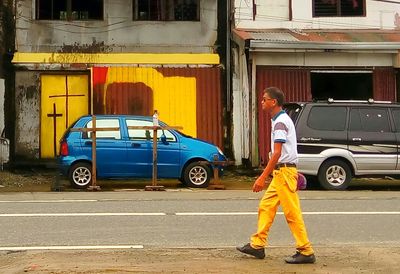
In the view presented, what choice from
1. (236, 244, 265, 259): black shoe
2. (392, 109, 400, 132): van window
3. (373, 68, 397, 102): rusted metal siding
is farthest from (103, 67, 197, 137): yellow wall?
(236, 244, 265, 259): black shoe

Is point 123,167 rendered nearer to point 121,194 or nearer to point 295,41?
point 121,194

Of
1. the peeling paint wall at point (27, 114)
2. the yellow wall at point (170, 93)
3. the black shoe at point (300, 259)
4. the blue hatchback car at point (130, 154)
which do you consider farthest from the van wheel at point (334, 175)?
the peeling paint wall at point (27, 114)

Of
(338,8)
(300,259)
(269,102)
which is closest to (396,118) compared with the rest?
(338,8)

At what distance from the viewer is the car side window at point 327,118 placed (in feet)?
46.5

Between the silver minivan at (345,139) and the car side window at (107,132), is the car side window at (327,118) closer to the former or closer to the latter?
the silver minivan at (345,139)

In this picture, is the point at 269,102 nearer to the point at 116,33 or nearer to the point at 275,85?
the point at 275,85

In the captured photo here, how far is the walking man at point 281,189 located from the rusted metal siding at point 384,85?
13.1 metres

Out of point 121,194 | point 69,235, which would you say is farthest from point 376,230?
point 121,194

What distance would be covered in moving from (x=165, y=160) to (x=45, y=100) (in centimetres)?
528

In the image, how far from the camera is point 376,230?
347 inches

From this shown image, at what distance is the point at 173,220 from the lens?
9453 mm

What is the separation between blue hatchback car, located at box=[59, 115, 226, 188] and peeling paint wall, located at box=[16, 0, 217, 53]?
4338 millimetres

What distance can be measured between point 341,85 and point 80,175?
29.9 feet

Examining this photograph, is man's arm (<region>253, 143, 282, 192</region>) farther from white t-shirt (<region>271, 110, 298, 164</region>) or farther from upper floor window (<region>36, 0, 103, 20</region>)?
upper floor window (<region>36, 0, 103, 20</region>)
